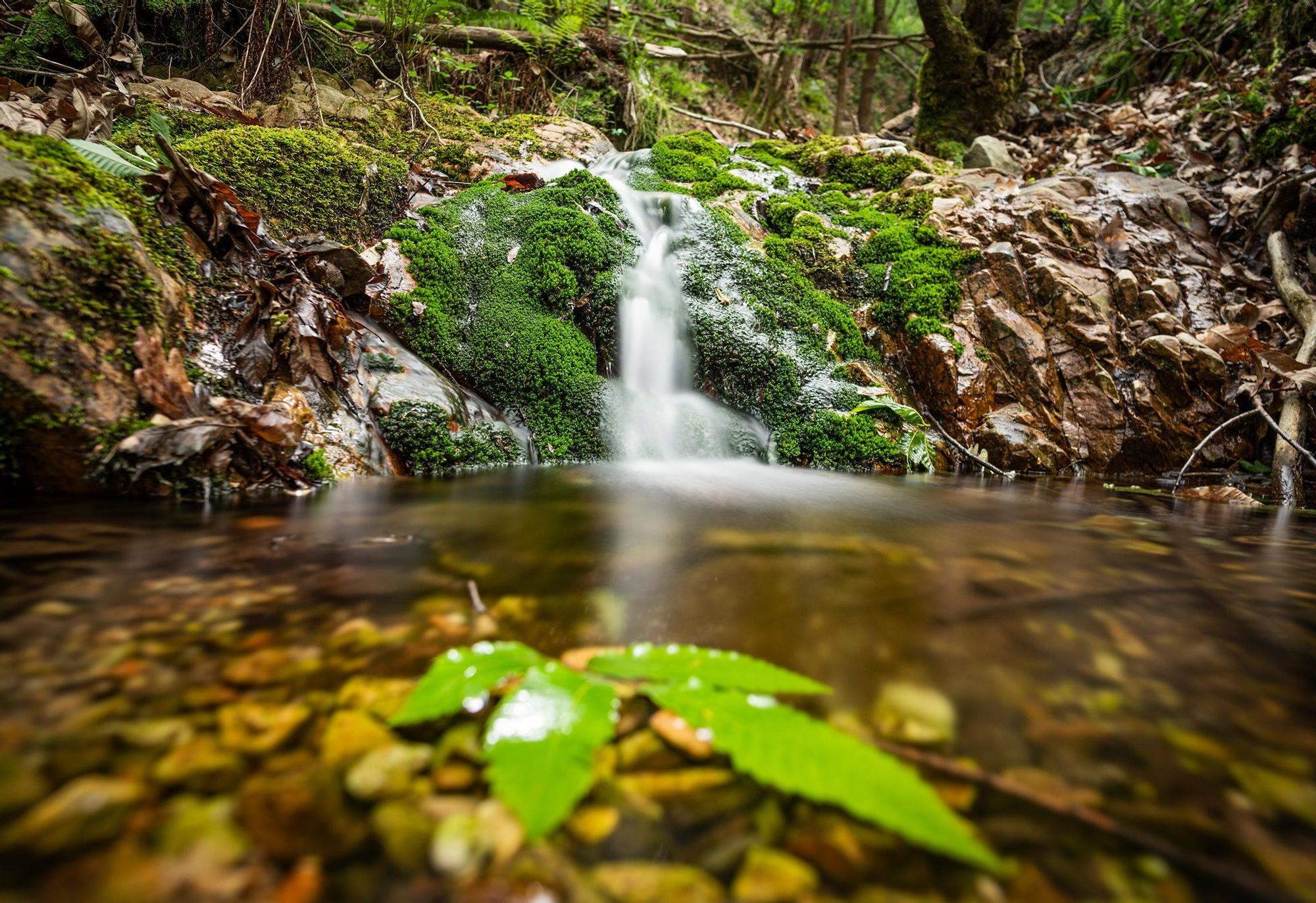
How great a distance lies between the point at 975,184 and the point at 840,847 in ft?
27.6

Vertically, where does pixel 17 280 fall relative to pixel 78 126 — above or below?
below

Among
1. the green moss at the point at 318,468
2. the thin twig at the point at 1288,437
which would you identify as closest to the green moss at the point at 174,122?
the green moss at the point at 318,468

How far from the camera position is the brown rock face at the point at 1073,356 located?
16.3 feet

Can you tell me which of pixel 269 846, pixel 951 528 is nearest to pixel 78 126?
pixel 269 846

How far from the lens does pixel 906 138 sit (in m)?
11.4

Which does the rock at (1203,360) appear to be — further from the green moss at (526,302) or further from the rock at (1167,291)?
the green moss at (526,302)

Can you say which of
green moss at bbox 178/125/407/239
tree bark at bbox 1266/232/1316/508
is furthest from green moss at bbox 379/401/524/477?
tree bark at bbox 1266/232/1316/508

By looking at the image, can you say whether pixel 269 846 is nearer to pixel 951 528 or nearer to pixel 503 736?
pixel 503 736

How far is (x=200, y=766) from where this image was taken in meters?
0.65

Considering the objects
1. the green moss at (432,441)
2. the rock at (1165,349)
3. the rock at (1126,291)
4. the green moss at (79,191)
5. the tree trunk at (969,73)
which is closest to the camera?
the green moss at (79,191)

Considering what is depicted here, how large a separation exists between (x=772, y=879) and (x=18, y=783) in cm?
85

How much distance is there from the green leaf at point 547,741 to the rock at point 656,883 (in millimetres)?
79

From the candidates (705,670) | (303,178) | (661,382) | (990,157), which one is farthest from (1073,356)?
(303,178)

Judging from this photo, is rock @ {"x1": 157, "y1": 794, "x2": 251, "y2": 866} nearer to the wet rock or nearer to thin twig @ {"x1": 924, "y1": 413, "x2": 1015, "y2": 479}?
the wet rock
